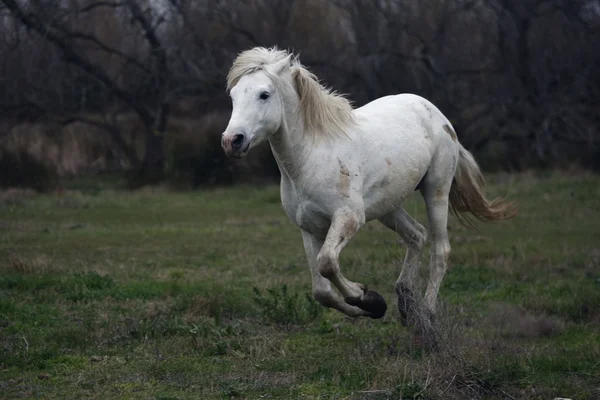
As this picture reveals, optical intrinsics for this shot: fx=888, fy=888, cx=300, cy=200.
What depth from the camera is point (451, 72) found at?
2319 centimetres

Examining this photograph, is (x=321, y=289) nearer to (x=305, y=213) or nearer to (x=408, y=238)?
(x=305, y=213)

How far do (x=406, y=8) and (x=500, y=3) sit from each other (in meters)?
3.08

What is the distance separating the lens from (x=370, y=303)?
6184 mm

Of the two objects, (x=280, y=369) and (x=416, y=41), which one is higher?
(x=416, y=41)

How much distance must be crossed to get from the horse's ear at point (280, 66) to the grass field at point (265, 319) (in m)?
1.57

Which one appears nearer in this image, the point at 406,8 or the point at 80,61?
the point at 80,61

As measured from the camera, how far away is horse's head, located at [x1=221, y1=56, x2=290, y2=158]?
5.49 metres

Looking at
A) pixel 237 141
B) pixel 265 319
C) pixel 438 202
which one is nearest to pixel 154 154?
pixel 265 319

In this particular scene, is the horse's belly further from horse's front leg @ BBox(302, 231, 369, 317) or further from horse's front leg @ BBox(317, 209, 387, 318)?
horse's front leg @ BBox(302, 231, 369, 317)

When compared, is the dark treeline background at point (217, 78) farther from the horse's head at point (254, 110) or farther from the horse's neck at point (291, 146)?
the horse's head at point (254, 110)

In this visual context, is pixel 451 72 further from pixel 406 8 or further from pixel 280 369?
pixel 280 369

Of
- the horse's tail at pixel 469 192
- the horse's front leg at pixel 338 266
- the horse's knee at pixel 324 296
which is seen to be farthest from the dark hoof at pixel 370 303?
the horse's tail at pixel 469 192

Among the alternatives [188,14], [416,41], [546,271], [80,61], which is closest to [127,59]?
[80,61]

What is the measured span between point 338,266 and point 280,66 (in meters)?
1.41
